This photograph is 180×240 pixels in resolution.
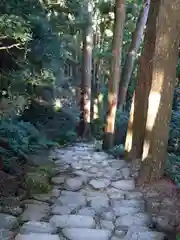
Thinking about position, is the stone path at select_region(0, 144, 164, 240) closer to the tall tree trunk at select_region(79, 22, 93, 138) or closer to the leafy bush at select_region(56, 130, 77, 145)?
the leafy bush at select_region(56, 130, 77, 145)

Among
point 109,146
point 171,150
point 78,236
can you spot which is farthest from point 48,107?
point 78,236

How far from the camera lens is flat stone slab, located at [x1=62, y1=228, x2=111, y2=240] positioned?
271cm

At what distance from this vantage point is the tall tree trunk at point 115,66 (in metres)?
6.69

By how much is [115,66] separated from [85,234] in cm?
477

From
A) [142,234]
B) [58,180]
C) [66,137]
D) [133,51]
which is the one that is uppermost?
[133,51]

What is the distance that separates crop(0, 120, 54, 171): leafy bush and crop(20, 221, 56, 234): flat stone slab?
159 centimetres

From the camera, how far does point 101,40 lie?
13.0 meters

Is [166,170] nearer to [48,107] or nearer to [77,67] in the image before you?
[48,107]

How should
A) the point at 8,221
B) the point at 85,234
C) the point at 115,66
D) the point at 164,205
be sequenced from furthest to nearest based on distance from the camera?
the point at 115,66
the point at 164,205
the point at 8,221
the point at 85,234

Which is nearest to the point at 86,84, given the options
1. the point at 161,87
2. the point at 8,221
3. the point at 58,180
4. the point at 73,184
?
the point at 58,180

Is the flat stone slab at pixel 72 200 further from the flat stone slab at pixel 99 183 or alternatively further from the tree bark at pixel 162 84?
the tree bark at pixel 162 84

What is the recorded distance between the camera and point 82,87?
9.65 metres

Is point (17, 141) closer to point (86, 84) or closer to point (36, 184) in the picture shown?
point (36, 184)

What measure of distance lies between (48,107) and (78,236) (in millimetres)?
5574
